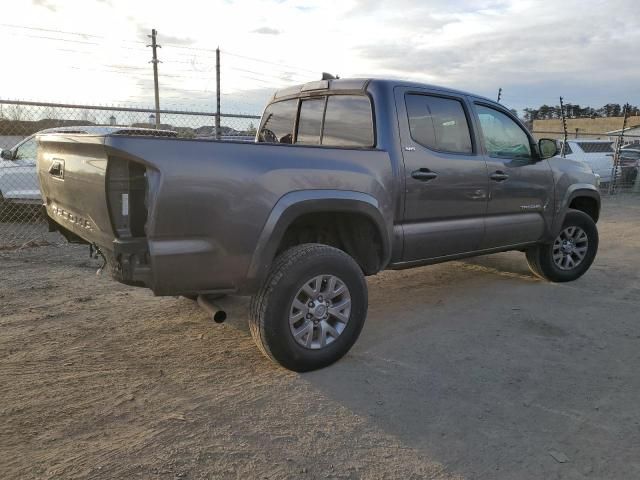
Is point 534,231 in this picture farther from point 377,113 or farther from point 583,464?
point 583,464

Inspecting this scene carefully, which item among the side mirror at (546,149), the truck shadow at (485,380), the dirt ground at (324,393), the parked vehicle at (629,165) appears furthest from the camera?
the parked vehicle at (629,165)

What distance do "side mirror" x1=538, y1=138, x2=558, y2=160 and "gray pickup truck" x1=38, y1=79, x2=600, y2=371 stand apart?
0.04 feet

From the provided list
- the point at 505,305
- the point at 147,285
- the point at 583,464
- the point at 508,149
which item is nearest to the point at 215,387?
the point at 147,285

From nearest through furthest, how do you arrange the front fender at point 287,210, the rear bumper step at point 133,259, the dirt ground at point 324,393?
the dirt ground at point 324,393
the rear bumper step at point 133,259
the front fender at point 287,210

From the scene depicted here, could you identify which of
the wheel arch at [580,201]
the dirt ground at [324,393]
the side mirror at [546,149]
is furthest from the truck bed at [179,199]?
the wheel arch at [580,201]

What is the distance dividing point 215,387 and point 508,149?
370 centimetres

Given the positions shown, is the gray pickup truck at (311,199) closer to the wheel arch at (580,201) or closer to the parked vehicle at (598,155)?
the wheel arch at (580,201)

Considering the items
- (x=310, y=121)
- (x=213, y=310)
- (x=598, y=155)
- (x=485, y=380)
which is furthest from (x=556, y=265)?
(x=598, y=155)

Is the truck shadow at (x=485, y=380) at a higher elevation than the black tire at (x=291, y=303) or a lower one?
lower

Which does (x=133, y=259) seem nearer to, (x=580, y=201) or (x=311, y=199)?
(x=311, y=199)

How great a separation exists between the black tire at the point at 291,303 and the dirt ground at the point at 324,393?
14cm

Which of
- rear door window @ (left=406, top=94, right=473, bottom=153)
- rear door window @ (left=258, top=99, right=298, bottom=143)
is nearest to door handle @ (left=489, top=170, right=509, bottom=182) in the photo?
rear door window @ (left=406, top=94, right=473, bottom=153)

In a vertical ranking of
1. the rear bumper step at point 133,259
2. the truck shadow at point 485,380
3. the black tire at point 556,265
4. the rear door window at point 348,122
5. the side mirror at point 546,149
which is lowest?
the truck shadow at point 485,380

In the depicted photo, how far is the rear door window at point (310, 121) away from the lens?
4.74 m
